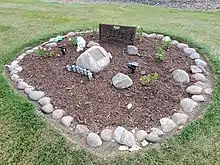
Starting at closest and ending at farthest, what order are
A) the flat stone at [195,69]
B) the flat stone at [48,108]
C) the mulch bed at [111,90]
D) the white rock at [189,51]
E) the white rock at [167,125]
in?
the white rock at [167,125]
the mulch bed at [111,90]
the flat stone at [48,108]
the flat stone at [195,69]
the white rock at [189,51]

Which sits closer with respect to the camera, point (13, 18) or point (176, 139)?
point (176, 139)

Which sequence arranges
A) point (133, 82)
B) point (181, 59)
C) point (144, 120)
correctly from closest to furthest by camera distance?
point (144, 120)
point (133, 82)
point (181, 59)

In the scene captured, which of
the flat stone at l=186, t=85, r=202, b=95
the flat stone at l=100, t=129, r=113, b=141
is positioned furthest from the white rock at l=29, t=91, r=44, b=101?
the flat stone at l=186, t=85, r=202, b=95

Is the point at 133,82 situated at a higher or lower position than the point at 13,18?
higher

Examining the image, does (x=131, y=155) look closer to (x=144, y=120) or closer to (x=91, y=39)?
(x=144, y=120)

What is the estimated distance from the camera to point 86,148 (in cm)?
283

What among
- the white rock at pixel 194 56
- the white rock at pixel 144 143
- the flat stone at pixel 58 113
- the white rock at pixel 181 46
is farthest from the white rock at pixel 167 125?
the white rock at pixel 181 46

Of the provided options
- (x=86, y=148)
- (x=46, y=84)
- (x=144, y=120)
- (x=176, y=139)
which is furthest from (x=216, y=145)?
(x=46, y=84)

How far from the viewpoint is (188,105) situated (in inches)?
130

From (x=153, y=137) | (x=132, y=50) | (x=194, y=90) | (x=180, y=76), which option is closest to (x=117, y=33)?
(x=132, y=50)

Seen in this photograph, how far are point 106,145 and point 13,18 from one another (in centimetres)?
446

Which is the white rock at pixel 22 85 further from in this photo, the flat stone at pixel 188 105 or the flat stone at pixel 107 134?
the flat stone at pixel 188 105

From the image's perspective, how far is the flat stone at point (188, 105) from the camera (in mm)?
3273

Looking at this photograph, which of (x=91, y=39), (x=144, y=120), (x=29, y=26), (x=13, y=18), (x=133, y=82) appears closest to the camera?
(x=144, y=120)
